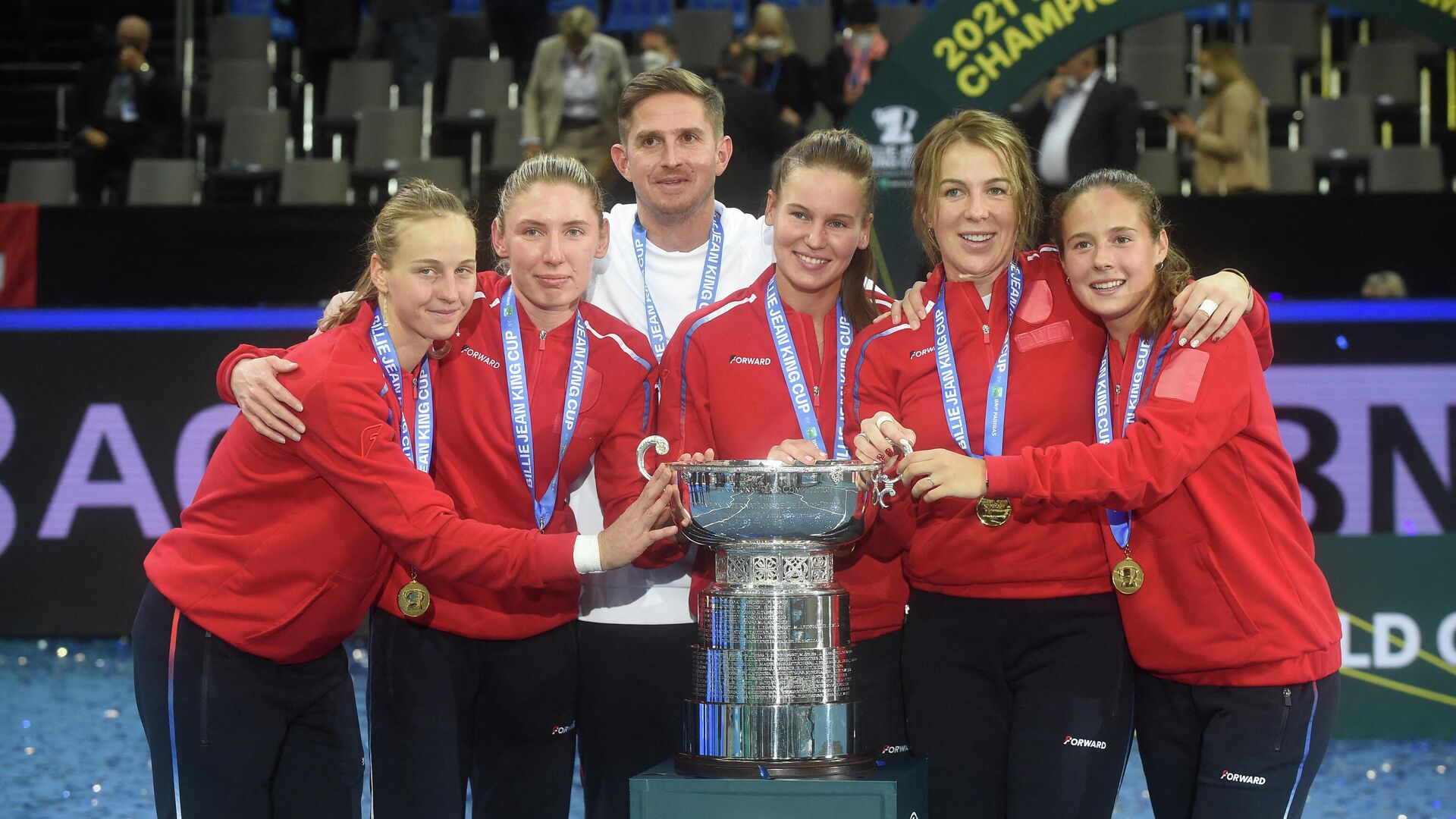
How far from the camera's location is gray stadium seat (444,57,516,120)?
33.1ft

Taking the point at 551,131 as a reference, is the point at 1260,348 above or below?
below

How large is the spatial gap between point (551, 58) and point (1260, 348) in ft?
20.0

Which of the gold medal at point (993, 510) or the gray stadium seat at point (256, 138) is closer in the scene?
the gold medal at point (993, 510)

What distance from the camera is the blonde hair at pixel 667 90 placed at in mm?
3373

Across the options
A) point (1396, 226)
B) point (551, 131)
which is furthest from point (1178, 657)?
point (551, 131)

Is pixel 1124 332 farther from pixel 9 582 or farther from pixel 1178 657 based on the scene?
pixel 9 582

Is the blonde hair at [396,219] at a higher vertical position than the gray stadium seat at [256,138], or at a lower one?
lower

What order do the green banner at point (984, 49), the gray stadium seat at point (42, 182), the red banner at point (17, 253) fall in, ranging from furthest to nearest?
1. the gray stadium seat at point (42, 182)
2. the red banner at point (17, 253)
3. the green banner at point (984, 49)

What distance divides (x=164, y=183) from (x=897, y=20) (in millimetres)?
4673

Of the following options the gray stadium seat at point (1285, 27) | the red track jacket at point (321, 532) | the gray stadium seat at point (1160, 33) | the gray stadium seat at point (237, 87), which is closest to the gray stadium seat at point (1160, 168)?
the gray stadium seat at point (1160, 33)

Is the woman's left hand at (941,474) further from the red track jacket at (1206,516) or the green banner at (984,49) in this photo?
the green banner at (984,49)

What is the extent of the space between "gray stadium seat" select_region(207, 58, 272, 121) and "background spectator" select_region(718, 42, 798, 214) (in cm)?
437

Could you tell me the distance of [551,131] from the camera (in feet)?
28.2

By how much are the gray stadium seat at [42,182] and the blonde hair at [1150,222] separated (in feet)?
27.9
